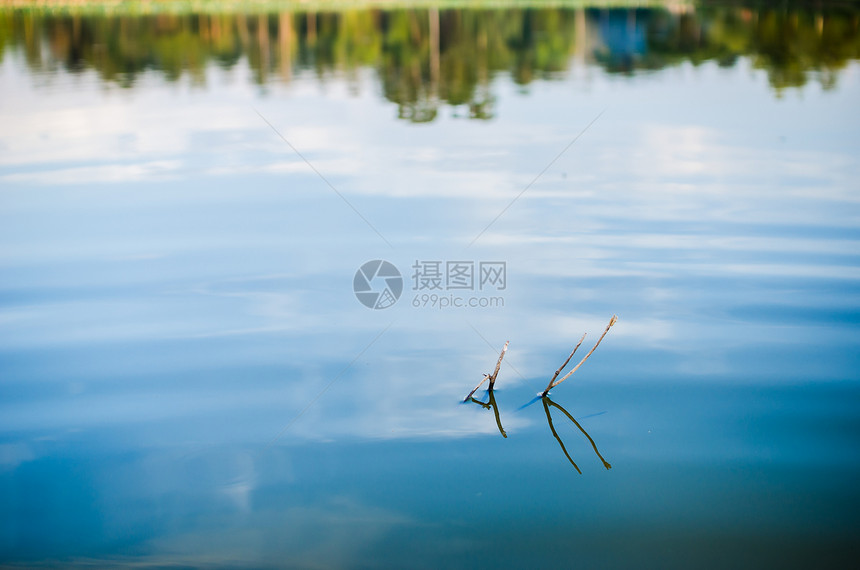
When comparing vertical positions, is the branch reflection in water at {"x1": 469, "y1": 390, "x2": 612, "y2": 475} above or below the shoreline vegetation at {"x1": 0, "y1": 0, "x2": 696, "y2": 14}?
below

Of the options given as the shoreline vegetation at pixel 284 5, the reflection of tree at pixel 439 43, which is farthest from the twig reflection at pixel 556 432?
the shoreline vegetation at pixel 284 5

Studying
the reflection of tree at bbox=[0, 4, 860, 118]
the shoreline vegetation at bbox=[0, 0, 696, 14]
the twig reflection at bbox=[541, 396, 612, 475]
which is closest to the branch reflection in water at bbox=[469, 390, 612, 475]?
the twig reflection at bbox=[541, 396, 612, 475]

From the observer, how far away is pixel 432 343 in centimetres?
490

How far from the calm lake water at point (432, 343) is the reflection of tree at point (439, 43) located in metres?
4.43

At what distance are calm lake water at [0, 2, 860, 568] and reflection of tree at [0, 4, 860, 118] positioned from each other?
4.43 meters

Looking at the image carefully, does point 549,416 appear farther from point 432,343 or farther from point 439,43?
point 439,43

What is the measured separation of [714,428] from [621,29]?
3053cm

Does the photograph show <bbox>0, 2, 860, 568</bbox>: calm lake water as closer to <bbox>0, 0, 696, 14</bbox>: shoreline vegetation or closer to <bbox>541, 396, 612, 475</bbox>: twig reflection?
<bbox>541, 396, 612, 475</bbox>: twig reflection

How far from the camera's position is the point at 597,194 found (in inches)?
311

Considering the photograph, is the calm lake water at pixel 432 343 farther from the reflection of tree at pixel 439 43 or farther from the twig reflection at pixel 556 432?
the reflection of tree at pixel 439 43

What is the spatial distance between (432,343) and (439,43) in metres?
24.9

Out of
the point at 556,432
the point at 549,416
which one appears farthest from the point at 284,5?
the point at 556,432

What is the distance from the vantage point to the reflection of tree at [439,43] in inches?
731

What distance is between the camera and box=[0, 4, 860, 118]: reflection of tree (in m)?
18.6
